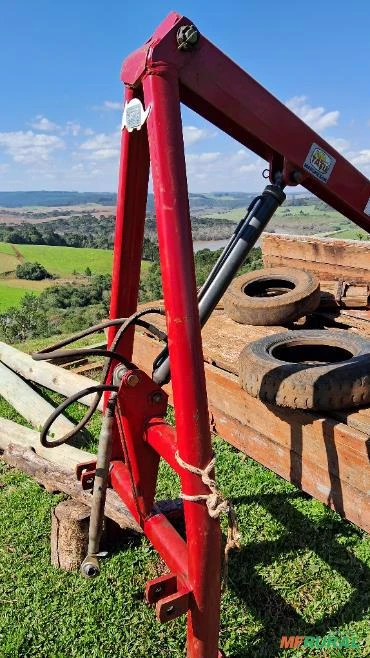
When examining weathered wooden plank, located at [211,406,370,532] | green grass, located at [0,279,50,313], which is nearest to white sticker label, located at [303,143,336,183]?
weathered wooden plank, located at [211,406,370,532]

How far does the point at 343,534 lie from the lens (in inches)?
134

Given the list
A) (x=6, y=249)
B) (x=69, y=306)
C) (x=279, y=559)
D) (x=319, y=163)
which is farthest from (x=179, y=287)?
(x=6, y=249)

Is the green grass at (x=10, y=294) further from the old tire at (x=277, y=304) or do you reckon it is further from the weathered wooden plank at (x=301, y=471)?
the weathered wooden plank at (x=301, y=471)

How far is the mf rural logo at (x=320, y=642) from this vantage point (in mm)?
2602

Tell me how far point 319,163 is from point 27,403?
14.3ft

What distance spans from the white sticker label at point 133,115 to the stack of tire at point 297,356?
1598 mm

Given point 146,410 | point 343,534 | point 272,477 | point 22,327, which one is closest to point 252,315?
point 272,477

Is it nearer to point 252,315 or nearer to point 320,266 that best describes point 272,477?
point 252,315

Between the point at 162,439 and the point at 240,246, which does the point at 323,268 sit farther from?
the point at 162,439

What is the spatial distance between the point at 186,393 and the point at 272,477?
2297 millimetres

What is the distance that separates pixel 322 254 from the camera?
6.07 m

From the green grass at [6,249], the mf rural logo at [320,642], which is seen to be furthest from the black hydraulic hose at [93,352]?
the green grass at [6,249]

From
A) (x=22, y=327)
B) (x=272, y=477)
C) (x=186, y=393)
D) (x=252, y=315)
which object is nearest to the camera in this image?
(x=186, y=393)

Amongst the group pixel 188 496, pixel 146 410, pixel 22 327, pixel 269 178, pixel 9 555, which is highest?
pixel 269 178
